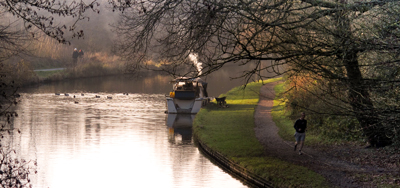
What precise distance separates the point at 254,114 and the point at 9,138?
46.1 feet

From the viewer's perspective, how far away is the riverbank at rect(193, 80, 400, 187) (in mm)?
13938

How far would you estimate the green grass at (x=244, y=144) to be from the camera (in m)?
14.4

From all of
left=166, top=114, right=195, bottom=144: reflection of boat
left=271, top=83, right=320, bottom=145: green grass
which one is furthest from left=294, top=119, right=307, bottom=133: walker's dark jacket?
left=166, top=114, right=195, bottom=144: reflection of boat

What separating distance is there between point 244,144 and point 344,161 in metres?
4.79

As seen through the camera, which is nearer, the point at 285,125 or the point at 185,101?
the point at 285,125

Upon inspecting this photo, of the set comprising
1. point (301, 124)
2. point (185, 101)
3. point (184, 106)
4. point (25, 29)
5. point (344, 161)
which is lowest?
point (344, 161)

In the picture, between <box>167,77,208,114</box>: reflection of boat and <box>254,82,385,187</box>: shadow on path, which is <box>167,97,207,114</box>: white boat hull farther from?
<box>254,82,385,187</box>: shadow on path

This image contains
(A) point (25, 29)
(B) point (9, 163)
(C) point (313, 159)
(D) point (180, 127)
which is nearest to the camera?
(A) point (25, 29)

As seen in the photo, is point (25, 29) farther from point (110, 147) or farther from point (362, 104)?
point (110, 147)

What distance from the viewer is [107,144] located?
23812 millimetres

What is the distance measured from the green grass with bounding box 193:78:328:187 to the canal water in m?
0.85

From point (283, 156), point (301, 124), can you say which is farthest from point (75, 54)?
point (301, 124)

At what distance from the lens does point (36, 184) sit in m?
16.5

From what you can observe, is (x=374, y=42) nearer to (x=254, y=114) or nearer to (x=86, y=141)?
(x=86, y=141)
